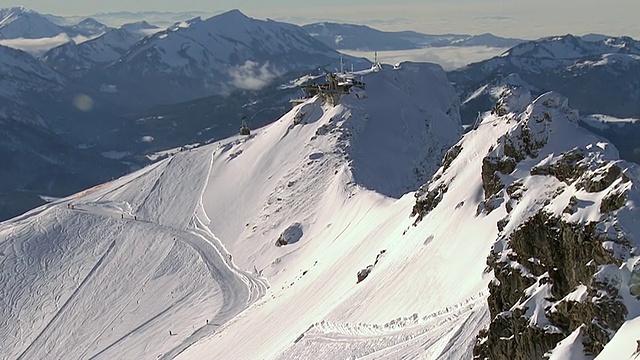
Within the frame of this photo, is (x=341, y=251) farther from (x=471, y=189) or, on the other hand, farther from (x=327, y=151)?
(x=327, y=151)

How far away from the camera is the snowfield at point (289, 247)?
4869 centimetres

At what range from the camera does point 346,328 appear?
1980 inches

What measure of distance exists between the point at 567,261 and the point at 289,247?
57.1 metres

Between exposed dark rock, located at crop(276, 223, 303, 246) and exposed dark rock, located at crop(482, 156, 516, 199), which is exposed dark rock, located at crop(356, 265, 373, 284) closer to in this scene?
exposed dark rock, located at crop(482, 156, 516, 199)

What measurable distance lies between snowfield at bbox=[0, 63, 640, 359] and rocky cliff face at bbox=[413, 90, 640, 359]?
2.00 ft

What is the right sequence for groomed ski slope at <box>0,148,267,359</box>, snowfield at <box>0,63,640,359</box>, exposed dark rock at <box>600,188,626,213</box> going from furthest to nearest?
groomed ski slope at <box>0,148,267,359</box> → snowfield at <box>0,63,640,359</box> → exposed dark rock at <box>600,188,626,213</box>

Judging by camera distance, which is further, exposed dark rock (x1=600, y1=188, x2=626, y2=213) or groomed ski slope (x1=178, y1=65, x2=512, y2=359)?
groomed ski slope (x1=178, y1=65, x2=512, y2=359)

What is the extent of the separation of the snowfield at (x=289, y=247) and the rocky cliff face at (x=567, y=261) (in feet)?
2.00

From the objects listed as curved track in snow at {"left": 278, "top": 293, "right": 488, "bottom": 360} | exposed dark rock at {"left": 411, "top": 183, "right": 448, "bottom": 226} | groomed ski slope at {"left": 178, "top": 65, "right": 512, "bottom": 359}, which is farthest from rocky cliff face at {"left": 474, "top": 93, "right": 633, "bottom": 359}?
exposed dark rock at {"left": 411, "top": 183, "right": 448, "bottom": 226}

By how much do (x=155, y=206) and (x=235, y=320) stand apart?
141 feet

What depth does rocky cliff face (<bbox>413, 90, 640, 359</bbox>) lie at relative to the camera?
2875cm

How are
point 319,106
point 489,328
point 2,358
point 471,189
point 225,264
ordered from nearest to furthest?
point 489,328 < point 471,189 < point 2,358 < point 225,264 < point 319,106

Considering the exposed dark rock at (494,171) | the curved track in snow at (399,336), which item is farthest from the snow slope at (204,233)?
the exposed dark rock at (494,171)

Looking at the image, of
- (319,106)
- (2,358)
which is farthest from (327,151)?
(2,358)
